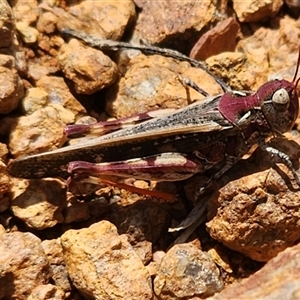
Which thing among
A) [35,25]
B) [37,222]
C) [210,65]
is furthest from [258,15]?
[37,222]

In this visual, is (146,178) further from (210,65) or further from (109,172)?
(210,65)

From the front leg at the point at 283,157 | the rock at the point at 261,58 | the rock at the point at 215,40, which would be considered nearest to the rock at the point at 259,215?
the front leg at the point at 283,157

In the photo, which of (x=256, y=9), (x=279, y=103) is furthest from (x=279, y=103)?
(x=256, y=9)

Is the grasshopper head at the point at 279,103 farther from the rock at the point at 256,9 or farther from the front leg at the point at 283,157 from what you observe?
the rock at the point at 256,9

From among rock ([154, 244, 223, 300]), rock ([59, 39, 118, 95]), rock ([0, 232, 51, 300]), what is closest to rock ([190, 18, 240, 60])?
rock ([59, 39, 118, 95])

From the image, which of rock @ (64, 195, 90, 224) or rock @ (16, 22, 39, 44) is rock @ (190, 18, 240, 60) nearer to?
rock @ (16, 22, 39, 44)
